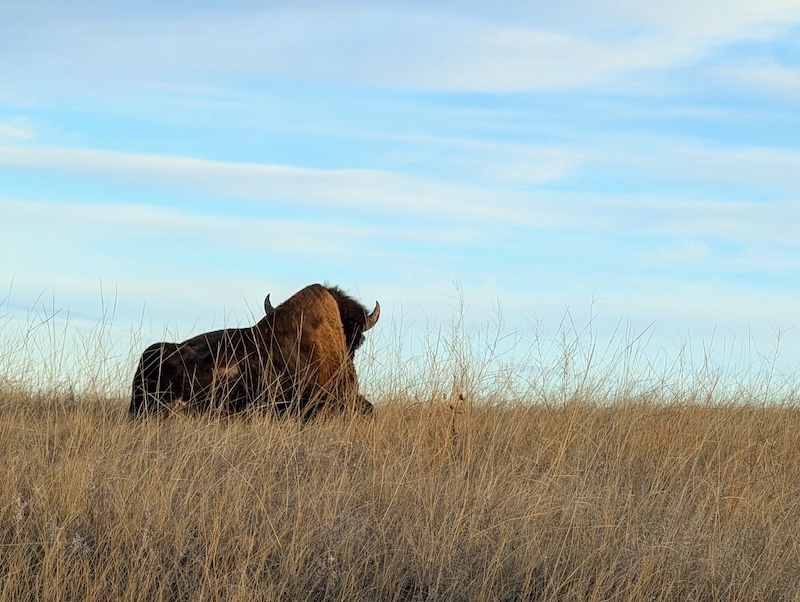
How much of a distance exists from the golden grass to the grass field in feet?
0.05

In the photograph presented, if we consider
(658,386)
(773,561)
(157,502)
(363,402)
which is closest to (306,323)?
(363,402)

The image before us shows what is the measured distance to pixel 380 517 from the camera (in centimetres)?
509

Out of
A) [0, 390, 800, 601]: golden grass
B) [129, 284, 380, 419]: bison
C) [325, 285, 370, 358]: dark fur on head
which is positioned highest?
[325, 285, 370, 358]: dark fur on head

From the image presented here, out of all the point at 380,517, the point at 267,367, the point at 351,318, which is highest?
the point at 351,318

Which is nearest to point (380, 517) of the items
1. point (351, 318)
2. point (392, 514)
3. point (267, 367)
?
point (392, 514)

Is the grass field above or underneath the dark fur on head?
underneath

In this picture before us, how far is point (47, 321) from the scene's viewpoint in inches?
334

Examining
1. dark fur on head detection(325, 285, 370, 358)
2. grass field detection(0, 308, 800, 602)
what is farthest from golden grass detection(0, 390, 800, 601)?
dark fur on head detection(325, 285, 370, 358)

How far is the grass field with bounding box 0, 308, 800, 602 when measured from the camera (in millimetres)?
4309

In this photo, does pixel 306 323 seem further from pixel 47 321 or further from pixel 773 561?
pixel 773 561

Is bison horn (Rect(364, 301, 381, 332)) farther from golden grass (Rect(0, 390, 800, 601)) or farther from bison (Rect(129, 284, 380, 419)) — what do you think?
golden grass (Rect(0, 390, 800, 601))

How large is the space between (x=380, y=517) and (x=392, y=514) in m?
0.07

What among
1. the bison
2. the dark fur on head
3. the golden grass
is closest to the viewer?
the golden grass

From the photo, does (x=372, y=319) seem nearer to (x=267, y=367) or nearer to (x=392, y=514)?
(x=267, y=367)
